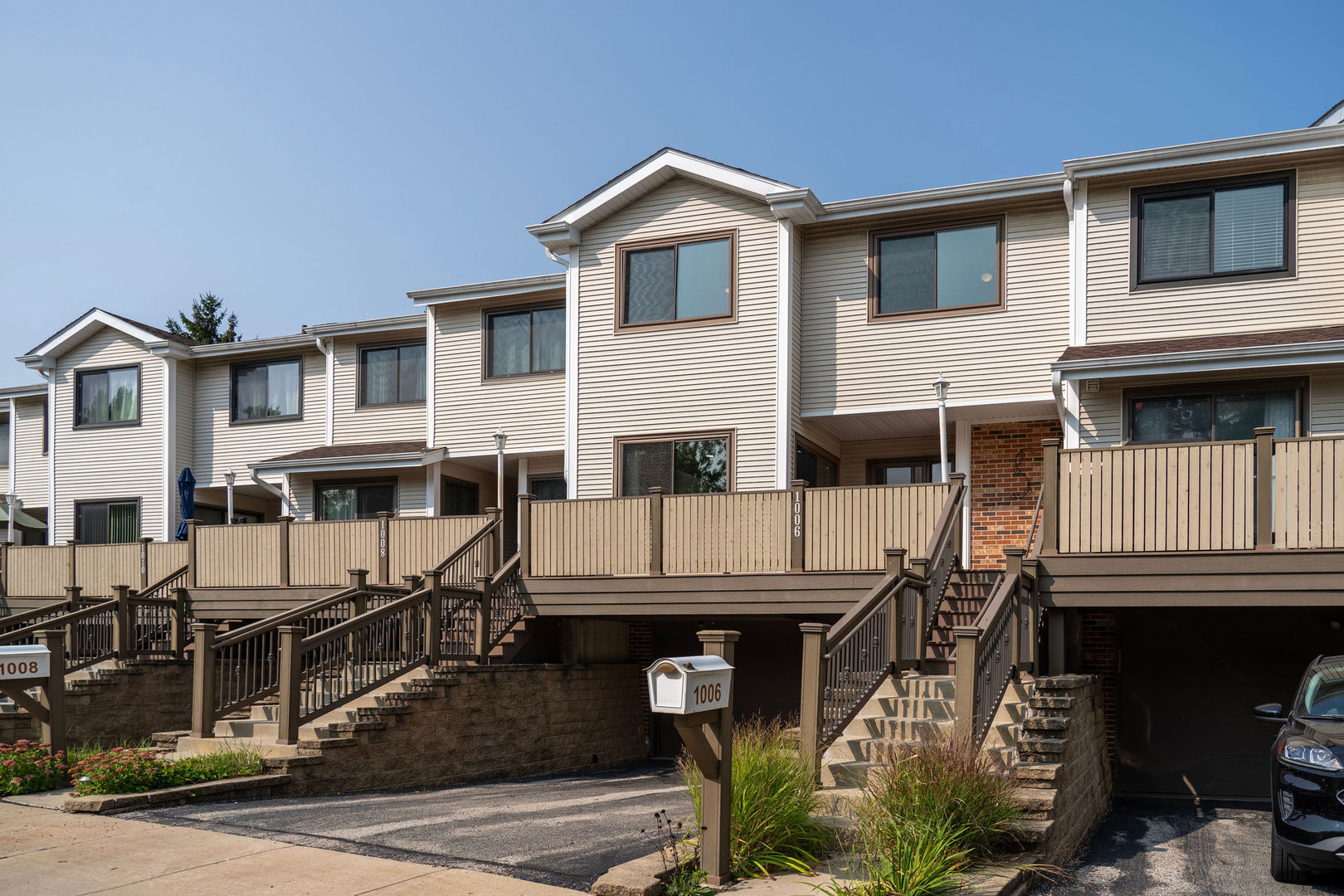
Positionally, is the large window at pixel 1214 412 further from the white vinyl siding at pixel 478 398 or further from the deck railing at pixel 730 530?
the white vinyl siding at pixel 478 398

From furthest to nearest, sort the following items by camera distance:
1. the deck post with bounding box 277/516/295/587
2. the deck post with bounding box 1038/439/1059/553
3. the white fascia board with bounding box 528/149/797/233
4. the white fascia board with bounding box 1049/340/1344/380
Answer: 1. the deck post with bounding box 277/516/295/587
2. the white fascia board with bounding box 528/149/797/233
3. the white fascia board with bounding box 1049/340/1344/380
4. the deck post with bounding box 1038/439/1059/553

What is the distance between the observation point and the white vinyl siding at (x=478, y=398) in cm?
1981

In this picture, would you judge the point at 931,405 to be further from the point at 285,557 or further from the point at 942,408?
the point at 285,557

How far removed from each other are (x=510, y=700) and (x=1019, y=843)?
8623 millimetres

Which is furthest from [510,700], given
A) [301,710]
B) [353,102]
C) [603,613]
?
[353,102]

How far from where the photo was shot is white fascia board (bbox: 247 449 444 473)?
20344mm

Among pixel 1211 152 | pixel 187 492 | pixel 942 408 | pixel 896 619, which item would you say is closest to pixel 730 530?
pixel 942 408

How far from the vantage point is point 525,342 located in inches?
799

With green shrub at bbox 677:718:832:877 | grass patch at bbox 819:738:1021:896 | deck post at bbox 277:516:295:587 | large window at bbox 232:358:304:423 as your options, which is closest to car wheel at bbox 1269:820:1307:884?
grass patch at bbox 819:738:1021:896

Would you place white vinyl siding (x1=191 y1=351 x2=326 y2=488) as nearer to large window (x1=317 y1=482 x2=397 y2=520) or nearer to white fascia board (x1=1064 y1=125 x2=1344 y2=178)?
large window (x1=317 y1=482 x2=397 y2=520)

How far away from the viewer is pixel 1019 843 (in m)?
7.57

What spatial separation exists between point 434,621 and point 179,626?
630cm

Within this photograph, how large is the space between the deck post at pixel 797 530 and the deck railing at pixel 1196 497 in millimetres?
3071

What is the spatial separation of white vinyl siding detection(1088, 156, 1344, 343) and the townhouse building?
3 cm
